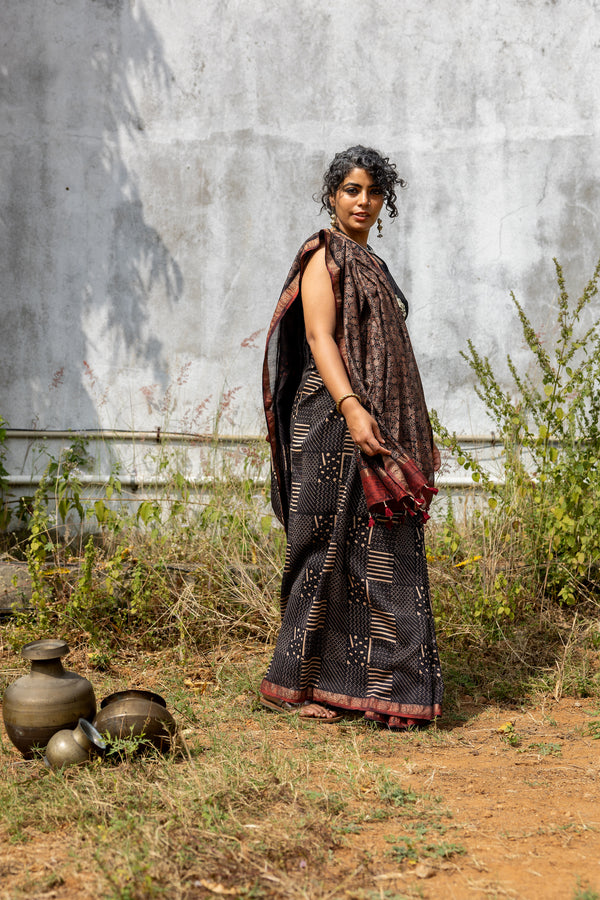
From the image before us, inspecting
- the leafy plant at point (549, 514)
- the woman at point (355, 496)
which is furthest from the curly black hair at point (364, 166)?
the leafy plant at point (549, 514)

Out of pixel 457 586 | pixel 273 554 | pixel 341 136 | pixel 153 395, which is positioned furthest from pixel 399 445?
pixel 341 136

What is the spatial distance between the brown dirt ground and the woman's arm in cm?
110

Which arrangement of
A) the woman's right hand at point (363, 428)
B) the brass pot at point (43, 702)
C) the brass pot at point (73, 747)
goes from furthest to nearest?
the woman's right hand at point (363, 428)
the brass pot at point (43, 702)
the brass pot at point (73, 747)

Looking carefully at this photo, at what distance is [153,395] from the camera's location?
568 centimetres

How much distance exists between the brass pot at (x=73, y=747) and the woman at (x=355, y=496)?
86cm

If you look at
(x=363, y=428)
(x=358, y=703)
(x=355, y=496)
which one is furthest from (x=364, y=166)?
(x=358, y=703)

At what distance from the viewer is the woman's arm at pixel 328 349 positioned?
2.99 meters

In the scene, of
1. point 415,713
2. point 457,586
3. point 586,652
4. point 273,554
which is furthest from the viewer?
point 273,554

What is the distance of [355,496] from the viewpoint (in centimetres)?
314

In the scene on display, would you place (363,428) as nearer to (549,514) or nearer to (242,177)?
(549,514)

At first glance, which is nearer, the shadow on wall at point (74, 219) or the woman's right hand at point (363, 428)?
the woman's right hand at point (363, 428)

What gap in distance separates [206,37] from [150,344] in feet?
6.98

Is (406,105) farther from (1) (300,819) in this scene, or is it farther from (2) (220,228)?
(1) (300,819)

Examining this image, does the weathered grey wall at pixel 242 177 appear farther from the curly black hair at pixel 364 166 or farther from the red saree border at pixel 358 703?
the red saree border at pixel 358 703
